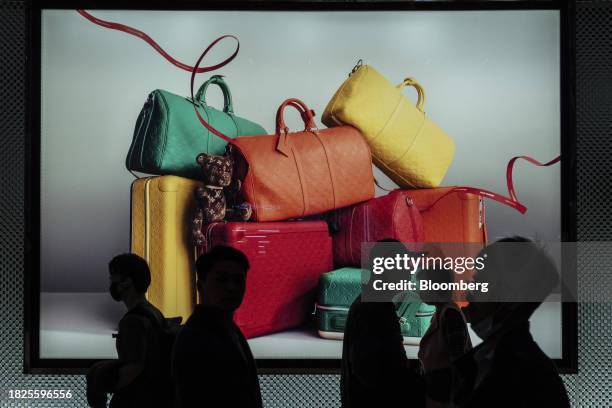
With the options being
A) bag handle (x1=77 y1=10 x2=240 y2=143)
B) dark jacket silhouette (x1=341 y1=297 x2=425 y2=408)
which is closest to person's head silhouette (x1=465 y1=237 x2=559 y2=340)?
dark jacket silhouette (x1=341 y1=297 x2=425 y2=408)

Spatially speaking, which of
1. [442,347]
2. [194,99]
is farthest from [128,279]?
[194,99]

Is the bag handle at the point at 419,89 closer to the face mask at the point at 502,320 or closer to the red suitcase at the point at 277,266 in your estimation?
the red suitcase at the point at 277,266

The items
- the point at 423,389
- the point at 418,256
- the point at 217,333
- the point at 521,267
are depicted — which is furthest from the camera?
the point at 418,256

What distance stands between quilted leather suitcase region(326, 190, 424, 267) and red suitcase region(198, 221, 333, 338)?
60 mm

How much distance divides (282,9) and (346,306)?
1.36 meters

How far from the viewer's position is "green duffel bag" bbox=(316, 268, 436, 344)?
257 centimetres

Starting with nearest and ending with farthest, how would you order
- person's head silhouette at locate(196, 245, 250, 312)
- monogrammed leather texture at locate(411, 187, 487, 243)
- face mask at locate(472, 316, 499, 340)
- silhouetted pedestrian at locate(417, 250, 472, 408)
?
face mask at locate(472, 316, 499, 340) → person's head silhouette at locate(196, 245, 250, 312) → silhouetted pedestrian at locate(417, 250, 472, 408) → monogrammed leather texture at locate(411, 187, 487, 243)

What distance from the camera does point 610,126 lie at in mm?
2668

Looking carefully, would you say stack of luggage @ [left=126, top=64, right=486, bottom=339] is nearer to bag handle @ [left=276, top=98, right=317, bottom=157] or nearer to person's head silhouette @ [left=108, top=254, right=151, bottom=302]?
bag handle @ [left=276, top=98, right=317, bottom=157]

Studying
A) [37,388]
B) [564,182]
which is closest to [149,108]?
[37,388]

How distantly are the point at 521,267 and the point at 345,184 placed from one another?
4.34ft

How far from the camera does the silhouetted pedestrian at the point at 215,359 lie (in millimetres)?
1467

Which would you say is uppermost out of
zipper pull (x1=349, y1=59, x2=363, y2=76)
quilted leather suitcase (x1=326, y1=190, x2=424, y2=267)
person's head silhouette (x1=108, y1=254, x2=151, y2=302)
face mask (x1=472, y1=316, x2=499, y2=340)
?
zipper pull (x1=349, y1=59, x2=363, y2=76)

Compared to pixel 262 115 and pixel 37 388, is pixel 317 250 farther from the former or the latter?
pixel 37 388
